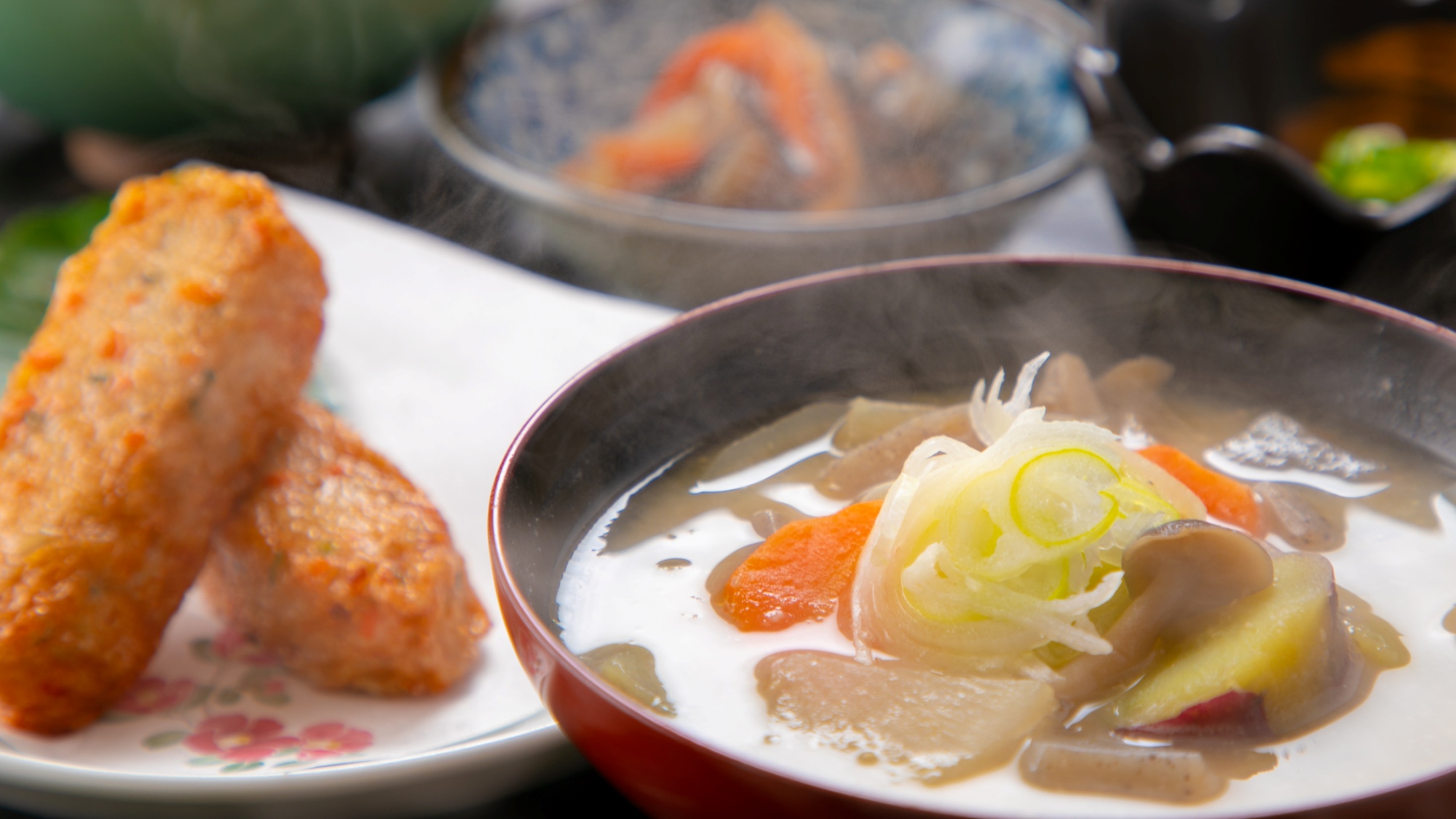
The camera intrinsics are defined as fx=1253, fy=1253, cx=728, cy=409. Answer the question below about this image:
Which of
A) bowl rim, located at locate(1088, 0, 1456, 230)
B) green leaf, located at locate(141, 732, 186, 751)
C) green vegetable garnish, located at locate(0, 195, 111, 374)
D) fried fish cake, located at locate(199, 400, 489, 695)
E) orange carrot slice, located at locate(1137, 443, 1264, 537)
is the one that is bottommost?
green vegetable garnish, located at locate(0, 195, 111, 374)

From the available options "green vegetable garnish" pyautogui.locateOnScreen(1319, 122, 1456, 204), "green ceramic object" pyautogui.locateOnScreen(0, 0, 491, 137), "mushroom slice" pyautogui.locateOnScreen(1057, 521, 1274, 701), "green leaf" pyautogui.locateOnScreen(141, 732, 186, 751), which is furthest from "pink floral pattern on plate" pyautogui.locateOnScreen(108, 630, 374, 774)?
"green vegetable garnish" pyautogui.locateOnScreen(1319, 122, 1456, 204)

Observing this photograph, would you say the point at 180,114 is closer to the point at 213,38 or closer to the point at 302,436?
the point at 213,38

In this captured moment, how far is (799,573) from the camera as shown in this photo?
46.7 inches

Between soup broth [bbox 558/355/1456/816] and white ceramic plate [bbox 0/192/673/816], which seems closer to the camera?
soup broth [bbox 558/355/1456/816]

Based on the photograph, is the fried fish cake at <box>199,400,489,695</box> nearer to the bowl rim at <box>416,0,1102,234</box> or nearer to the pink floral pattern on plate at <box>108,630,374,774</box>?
the pink floral pattern on plate at <box>108,630,374,774</box>

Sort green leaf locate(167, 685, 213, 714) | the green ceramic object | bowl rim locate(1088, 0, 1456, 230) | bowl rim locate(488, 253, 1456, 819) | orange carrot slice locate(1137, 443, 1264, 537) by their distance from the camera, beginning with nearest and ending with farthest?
1. bowl rim locate(488, 253, 1456, 819)
2. orange carrot slice locate(1137, 443, 1264, 537)
3. green leaf locate(167, 685, 213, 714)
4. bowl rim locate(1088, 0, 1456, 230)
5. the green ceramic object

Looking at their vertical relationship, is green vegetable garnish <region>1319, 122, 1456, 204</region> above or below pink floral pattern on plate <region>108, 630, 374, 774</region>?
above

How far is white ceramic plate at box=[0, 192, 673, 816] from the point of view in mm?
1314

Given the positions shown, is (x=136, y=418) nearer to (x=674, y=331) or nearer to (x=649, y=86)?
(x=674, y=331)

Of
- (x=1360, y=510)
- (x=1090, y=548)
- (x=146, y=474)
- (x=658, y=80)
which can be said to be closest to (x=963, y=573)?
(x=1090, y=548)

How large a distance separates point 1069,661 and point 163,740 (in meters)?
1.08

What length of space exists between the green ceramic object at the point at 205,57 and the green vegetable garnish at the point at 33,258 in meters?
0.44

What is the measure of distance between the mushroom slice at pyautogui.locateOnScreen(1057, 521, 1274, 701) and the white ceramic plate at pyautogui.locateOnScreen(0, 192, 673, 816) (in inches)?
24.0

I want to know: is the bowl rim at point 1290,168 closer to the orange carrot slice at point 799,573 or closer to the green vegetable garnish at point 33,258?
the orange carrot slice at point 799,573
